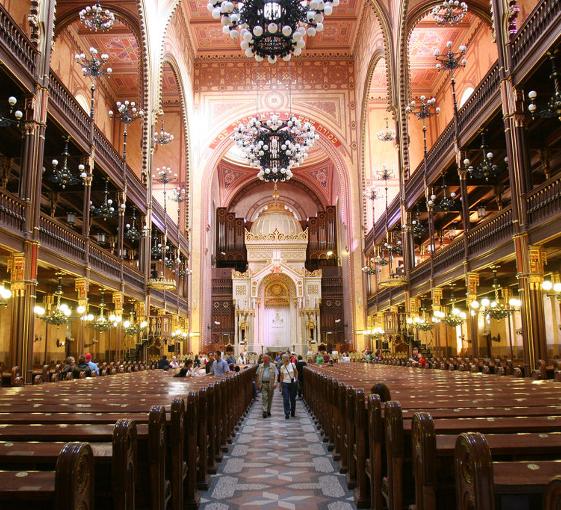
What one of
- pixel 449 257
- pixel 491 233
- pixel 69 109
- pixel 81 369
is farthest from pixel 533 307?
pixel 69 109

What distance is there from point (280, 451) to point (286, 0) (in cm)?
1066

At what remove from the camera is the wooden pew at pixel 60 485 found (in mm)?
2002

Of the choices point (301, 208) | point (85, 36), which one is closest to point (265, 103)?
point (85, 36)

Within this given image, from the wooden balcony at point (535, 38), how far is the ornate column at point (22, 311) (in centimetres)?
1122

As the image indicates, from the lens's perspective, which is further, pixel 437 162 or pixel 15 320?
pixel 437 162

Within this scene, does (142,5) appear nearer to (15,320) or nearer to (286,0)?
(286,0)

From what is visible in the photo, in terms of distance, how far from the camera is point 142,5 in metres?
20.9

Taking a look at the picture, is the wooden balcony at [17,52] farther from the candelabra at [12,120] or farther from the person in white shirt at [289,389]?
the person in white shirt at [289,389]

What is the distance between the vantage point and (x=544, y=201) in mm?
10953

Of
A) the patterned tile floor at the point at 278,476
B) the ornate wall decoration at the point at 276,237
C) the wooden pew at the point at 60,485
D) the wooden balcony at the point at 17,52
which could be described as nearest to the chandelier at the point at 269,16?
the wooden balcony at the point at 17,52

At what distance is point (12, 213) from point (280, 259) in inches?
1055

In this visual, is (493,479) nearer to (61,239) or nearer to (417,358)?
(61,239)

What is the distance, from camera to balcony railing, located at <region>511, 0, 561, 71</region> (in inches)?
407

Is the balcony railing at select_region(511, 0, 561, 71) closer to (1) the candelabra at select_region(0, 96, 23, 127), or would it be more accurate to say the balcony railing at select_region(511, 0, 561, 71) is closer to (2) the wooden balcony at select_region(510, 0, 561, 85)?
(2) the wooden balcony at select_region(510, 0, 561, 85)
